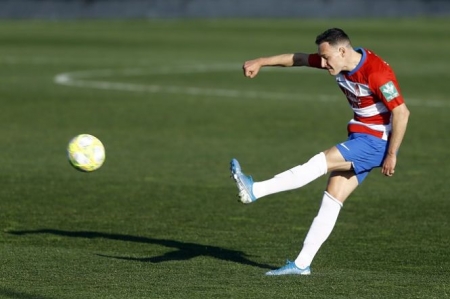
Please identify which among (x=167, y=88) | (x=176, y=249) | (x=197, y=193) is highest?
(x=176, y=249)

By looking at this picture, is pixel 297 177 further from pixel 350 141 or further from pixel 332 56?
pixel 332 56

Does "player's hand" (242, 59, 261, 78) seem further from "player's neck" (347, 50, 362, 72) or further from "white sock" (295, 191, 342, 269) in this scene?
"white sock" (295, 191, 342, 269)

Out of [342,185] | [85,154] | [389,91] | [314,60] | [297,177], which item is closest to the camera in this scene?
[389,91]

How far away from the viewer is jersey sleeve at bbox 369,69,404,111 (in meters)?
9.22

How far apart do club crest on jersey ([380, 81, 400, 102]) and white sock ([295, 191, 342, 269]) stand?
1.06 m

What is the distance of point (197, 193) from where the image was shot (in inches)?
572

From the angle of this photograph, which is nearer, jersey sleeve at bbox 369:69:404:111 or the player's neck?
jersey sleeve at bbox 369:69:404:111

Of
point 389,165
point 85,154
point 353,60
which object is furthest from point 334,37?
point 85,154

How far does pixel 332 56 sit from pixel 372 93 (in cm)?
44

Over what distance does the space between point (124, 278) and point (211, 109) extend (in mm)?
15809

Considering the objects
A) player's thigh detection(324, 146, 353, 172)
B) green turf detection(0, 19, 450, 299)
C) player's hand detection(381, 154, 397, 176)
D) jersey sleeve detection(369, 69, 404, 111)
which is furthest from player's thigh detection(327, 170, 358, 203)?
jersey sleeve detection(369, 69, 404, 111)

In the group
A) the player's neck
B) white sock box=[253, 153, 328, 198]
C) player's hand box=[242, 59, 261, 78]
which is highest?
the player's neck

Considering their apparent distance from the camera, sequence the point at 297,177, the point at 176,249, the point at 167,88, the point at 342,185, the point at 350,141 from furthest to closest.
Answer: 1. the point at 167,88
2. the point at 176,249
3. the point at 342,185
4. the point at 350,141
5. the point at 297,177

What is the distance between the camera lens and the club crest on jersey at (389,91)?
9211 mm
